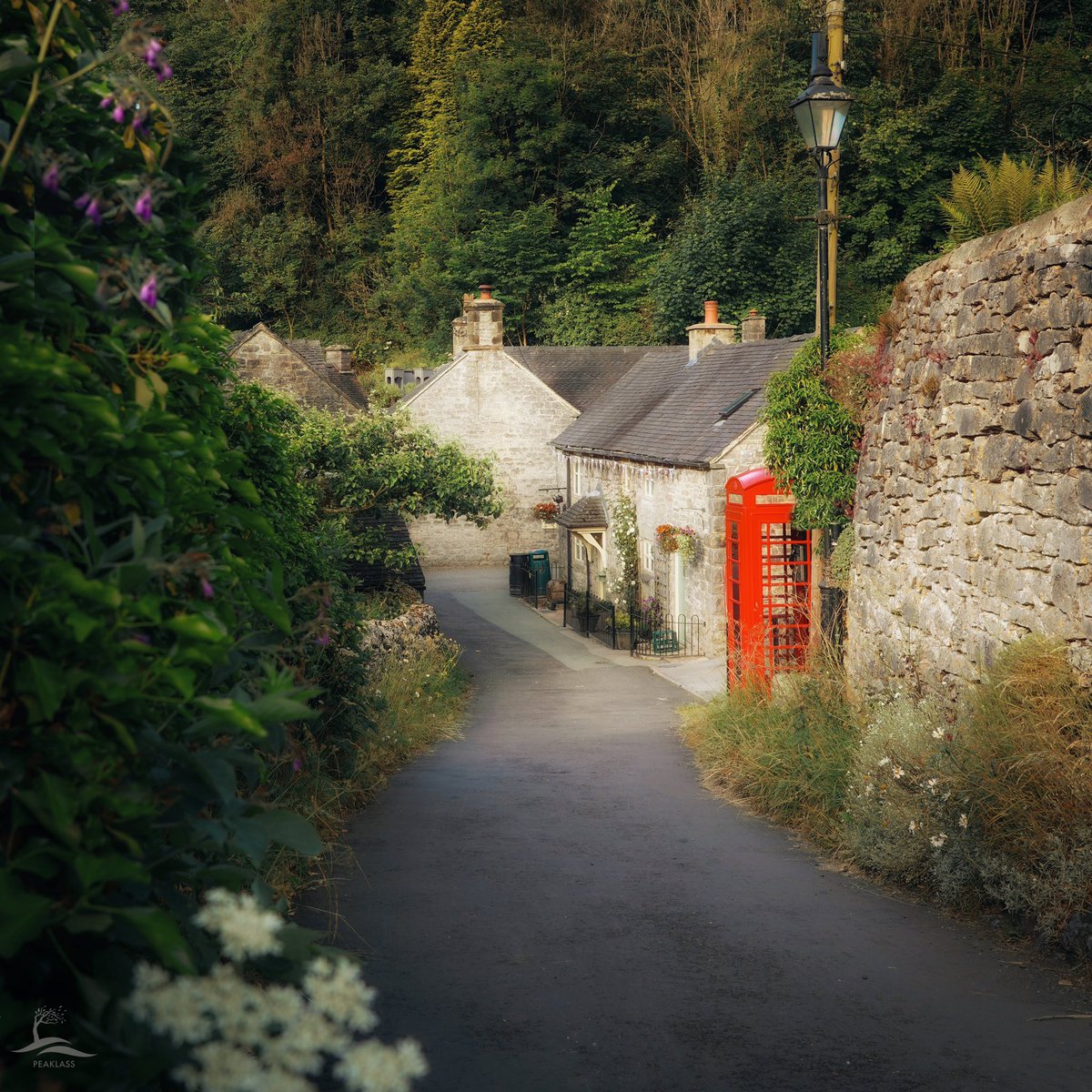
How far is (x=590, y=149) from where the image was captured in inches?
1987

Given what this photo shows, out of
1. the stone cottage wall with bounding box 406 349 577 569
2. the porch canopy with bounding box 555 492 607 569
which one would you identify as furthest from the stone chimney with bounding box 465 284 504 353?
the porch canopy with bounding box 555 492 607 569

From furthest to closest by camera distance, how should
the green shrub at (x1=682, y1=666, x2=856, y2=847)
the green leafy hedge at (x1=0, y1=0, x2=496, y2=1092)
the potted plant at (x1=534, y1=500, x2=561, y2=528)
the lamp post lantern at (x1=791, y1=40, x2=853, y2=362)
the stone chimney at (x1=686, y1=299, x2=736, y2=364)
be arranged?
the potted plant at (x1=534, y1=500, x2=561, y2=528) < the stone chimney at (x1=686, y1=299, x2=736, y2=364) < the lamp post lantern at (x1=791, y1=40, x2=853, y2=362) < the green shrub at (x1=682, y1=666, x2=856, y2=847) < the green leafy hedge at (x1=0, y1=0, x2=496, y2=1092)

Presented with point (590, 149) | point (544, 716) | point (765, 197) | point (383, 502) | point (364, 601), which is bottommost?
point (544, 716)

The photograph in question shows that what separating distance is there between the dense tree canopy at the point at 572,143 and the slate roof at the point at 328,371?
12.5 feet

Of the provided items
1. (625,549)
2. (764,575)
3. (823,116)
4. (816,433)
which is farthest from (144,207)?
(625,549)

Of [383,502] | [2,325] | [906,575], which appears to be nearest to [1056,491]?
[906,575]

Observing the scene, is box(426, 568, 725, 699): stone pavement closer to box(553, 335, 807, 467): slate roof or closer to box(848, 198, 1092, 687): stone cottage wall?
box(553, 335, 807, 467): slate roof

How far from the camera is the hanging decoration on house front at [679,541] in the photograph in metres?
22.7

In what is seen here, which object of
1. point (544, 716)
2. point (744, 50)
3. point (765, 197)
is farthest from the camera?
point (744, 50)

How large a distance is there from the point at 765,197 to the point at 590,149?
37.0ft

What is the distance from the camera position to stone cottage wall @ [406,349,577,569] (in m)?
36.9

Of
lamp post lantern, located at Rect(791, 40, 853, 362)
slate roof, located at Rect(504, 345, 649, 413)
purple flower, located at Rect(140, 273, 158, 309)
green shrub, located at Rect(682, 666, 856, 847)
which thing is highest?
slate roof, located at Rect(504, 345, 649, 413)

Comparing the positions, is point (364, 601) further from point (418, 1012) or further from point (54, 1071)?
point (54, 1071)

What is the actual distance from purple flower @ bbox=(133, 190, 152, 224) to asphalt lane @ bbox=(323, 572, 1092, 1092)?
3830mm
